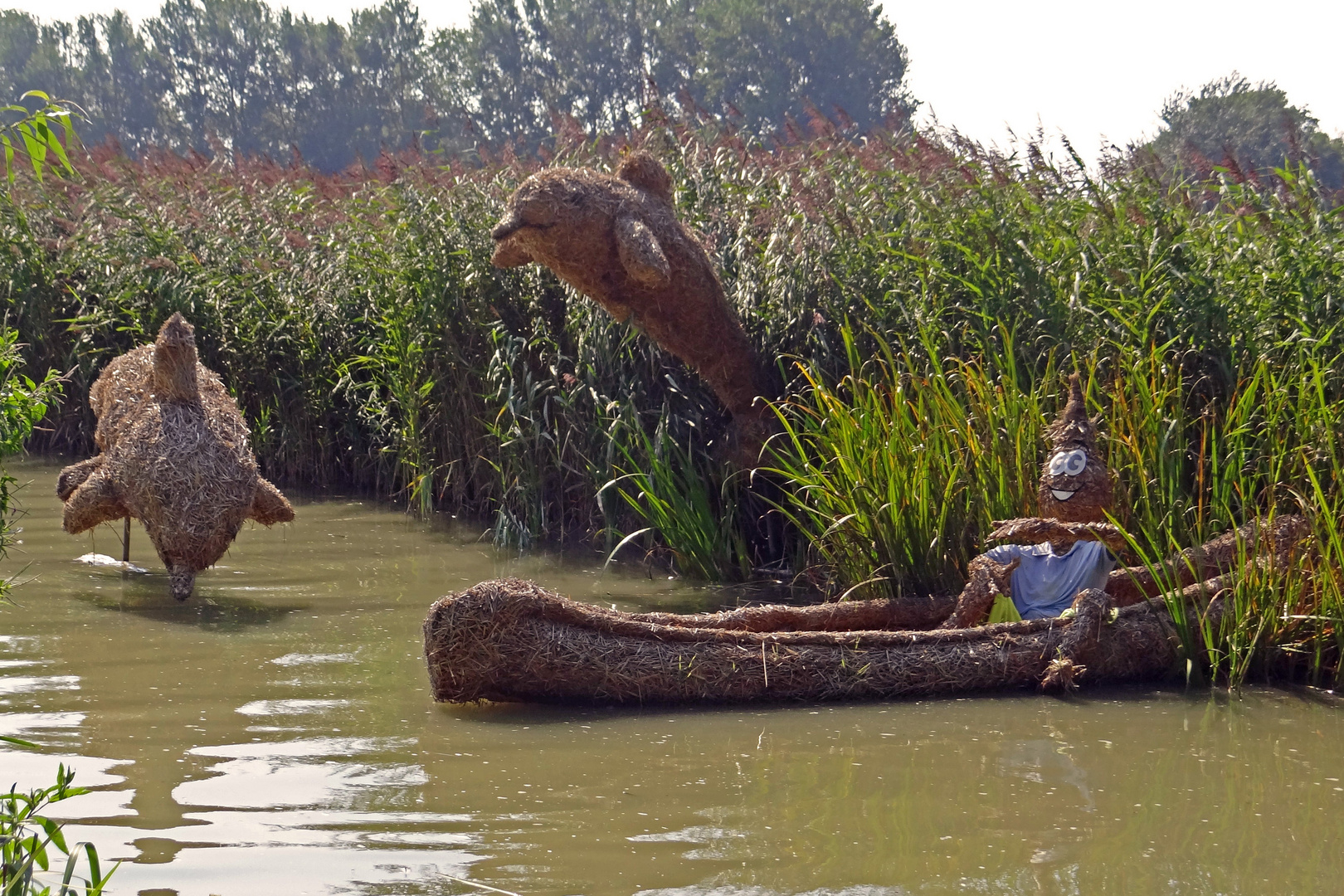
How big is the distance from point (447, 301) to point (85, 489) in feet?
9.55

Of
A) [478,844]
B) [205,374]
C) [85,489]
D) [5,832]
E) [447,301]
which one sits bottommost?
[478,844]

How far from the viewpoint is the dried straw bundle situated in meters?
4.91

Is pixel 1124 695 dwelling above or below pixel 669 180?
below

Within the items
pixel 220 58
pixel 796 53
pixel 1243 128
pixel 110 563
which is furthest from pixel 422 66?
pixel 110 563

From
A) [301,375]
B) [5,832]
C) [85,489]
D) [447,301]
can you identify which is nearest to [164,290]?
[301,375]

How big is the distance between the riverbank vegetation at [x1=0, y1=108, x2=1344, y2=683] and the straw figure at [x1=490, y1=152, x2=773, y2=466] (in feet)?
1.07

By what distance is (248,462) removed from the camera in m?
7.19

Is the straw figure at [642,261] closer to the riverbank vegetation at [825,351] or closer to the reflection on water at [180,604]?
the riverbank vegetation at [825,351]

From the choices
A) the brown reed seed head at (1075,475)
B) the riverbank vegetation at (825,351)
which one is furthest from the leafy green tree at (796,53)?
the brown reed seed head at (1075,475)

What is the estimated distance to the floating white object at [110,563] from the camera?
7916 mm

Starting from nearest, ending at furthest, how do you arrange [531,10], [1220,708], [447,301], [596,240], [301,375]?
[1220,708], [596,240], [447,301], [301,375], [531,10]

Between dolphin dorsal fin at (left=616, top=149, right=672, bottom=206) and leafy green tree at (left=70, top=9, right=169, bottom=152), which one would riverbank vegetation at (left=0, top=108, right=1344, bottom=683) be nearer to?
dolphin dorsal fin at (left=616, top=149, right=672, bottom=206)

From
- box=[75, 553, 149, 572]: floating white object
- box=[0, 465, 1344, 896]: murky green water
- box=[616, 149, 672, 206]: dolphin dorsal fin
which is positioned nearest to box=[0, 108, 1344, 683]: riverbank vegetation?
→ box=[616, 149, 672, 206]: dolphin dorsal fin

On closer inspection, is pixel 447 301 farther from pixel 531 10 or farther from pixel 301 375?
pixel 531 10
